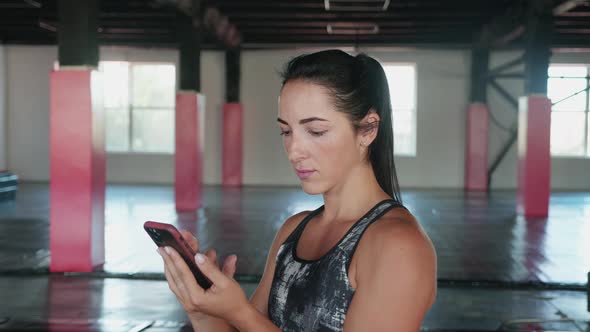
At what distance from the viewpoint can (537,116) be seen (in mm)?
10938

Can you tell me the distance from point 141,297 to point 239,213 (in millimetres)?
5569

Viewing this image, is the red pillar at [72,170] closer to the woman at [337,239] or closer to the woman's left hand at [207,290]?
the woman at [337,239]

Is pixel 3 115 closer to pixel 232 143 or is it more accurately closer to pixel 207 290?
pixel 232 143

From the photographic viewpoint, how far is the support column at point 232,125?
55.2ft

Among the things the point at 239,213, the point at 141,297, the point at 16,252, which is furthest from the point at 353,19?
the point at 141,297

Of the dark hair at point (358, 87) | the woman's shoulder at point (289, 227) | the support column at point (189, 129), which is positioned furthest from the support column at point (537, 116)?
the dark hair at point (358, 87)

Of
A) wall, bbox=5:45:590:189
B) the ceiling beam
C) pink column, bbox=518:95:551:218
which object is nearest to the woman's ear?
the ceiling beam

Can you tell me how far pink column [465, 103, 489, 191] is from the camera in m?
16.3

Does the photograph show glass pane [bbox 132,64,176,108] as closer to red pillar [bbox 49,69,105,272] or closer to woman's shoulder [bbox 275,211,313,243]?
red pillar [bbox 49,69,105,272]

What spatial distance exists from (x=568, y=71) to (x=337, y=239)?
16666 mm

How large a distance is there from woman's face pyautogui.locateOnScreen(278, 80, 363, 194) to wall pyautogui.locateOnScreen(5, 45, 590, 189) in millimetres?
15614

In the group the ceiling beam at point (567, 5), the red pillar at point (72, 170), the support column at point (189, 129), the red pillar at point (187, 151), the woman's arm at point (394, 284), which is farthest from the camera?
the red pillar at point (187, 151)

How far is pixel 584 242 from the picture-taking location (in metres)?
8.14

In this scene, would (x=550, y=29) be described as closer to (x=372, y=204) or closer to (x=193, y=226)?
(x=193, y=226)
